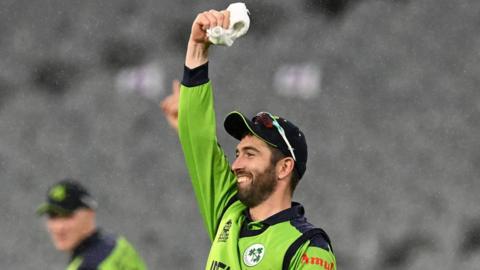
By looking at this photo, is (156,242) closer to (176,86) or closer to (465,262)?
(465,262)

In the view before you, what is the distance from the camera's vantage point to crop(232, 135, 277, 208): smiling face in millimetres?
3207

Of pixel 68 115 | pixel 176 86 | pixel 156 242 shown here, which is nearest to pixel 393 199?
pixel 156 242

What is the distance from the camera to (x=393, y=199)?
5672 millimetres

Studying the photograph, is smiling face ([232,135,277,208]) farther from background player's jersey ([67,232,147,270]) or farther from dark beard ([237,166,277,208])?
background player's jersey ([67,232,147,270])

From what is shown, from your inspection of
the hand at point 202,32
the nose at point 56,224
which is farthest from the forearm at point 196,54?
the nose at point 56,224

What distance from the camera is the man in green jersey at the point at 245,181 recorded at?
3.14 m

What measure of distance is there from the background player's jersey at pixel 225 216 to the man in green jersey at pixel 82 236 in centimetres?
40

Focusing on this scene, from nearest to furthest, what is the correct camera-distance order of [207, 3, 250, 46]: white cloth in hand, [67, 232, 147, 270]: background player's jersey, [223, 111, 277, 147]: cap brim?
[67, 232, 147, 270]: background player's jersey → [207, 3, 250, 46]: white cloth in hand → [223, 111, 277, 147]: cap brim

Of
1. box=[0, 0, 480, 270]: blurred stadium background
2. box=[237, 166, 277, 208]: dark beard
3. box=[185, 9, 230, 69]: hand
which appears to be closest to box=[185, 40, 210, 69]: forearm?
box=[185, 9, 230, 69]: hand

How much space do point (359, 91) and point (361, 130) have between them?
0.20 m

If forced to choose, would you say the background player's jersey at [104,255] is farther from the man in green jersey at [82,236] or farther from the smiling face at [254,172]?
the smiling face at [254,172]

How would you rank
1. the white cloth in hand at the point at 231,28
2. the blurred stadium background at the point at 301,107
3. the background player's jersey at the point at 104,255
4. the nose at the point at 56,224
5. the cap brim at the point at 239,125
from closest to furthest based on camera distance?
the background player's jersey at the point at 104,255 → the nose at the point at 56,224 → the white cloth in hand at the point at 231,28 → the cap brim at the point at 239,125 → the blurred stadium background at the point at 301,107

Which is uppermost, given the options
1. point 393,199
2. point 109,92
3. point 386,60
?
point 386,60

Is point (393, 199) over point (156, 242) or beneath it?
over
